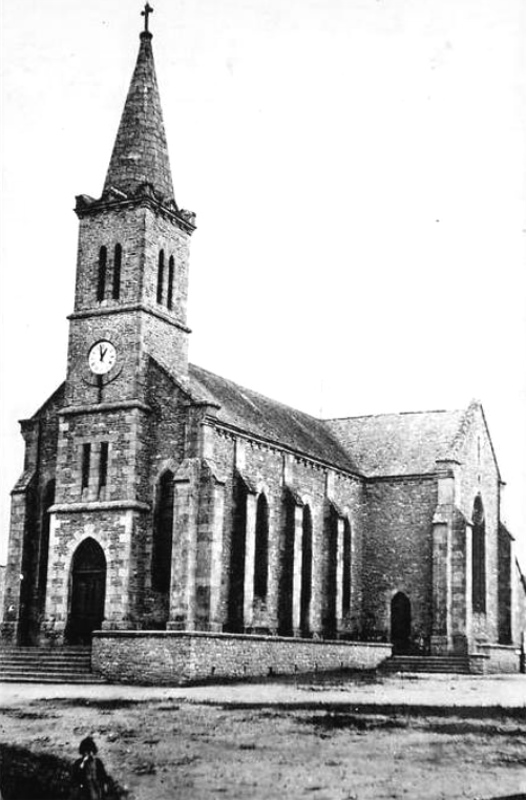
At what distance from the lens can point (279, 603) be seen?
4541 centimetres

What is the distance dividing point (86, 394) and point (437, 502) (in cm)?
1977

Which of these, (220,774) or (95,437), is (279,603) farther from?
(220,774)

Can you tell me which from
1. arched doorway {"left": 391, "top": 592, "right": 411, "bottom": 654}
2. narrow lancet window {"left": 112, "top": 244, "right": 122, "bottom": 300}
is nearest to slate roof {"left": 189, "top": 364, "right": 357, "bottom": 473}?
narrow lancet window {"left": 112, "top": 244, "right": 122, "bottom": 300}

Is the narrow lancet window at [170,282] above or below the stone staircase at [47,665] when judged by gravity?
above

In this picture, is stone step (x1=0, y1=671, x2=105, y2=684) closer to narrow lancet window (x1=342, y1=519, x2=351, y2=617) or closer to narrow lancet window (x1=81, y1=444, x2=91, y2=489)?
narrow lancet window (x1=81, y1=444, x2=91, y2=489)

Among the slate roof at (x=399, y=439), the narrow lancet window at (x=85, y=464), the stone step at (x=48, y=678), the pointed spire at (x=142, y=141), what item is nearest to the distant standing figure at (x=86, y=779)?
the stone step at (x=48, y=678)

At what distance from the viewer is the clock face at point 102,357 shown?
40.7m

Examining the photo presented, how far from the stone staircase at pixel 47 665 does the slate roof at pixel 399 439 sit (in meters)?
22.2

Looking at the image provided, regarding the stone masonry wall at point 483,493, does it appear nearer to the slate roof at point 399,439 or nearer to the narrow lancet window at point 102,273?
the slate roof at point 399,439

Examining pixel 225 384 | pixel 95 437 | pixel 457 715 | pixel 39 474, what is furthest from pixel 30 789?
pixel 225 384

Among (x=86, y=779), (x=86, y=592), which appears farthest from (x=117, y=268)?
(x=86, y=779)

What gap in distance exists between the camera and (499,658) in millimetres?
51125

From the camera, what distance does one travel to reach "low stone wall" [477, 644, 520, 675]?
4869 centimetres

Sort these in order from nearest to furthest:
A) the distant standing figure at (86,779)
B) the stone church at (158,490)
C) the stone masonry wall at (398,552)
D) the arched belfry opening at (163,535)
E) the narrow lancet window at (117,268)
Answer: the distant standing figure at (86,779), the stone church at (158,490), the arched belfry opening at (163,535), the narrow lancet window at (117,268), the stone masonry wall at (398,552)
